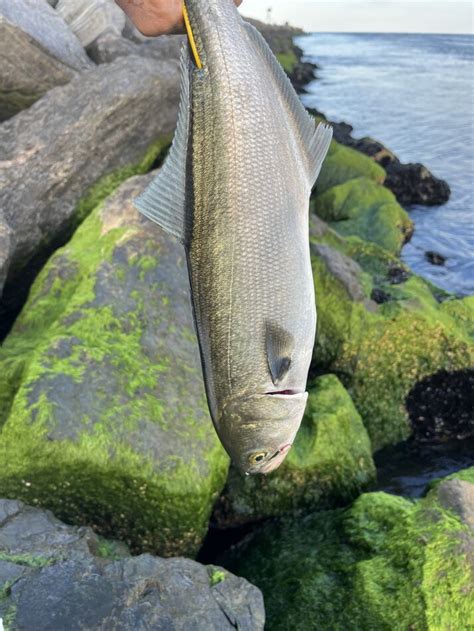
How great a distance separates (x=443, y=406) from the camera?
25.2 feet

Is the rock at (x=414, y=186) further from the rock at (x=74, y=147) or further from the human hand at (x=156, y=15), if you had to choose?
the human hand at (x=156, y=15)

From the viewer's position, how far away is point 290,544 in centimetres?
546

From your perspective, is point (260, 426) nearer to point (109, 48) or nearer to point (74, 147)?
point (74, 147)

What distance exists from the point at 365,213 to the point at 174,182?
11.2m

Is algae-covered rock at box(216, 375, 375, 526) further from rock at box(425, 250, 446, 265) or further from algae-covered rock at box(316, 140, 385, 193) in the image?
algae-covered rock at box(316, 140, 385, 193)

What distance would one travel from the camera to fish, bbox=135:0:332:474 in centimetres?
248

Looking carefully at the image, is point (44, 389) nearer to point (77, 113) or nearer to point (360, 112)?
point (77, 113)

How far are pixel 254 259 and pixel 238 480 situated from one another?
152 inches

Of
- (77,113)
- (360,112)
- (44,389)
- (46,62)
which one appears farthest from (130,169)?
(360,112)

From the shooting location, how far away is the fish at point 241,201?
2.48m

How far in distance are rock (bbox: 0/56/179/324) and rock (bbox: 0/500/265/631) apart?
3.73 metres

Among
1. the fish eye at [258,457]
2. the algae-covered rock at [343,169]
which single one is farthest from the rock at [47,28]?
the fish eye at [258,457]

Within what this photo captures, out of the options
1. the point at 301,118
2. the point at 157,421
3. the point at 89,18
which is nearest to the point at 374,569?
the point at 157,421

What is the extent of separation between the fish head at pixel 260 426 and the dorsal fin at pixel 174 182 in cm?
95
